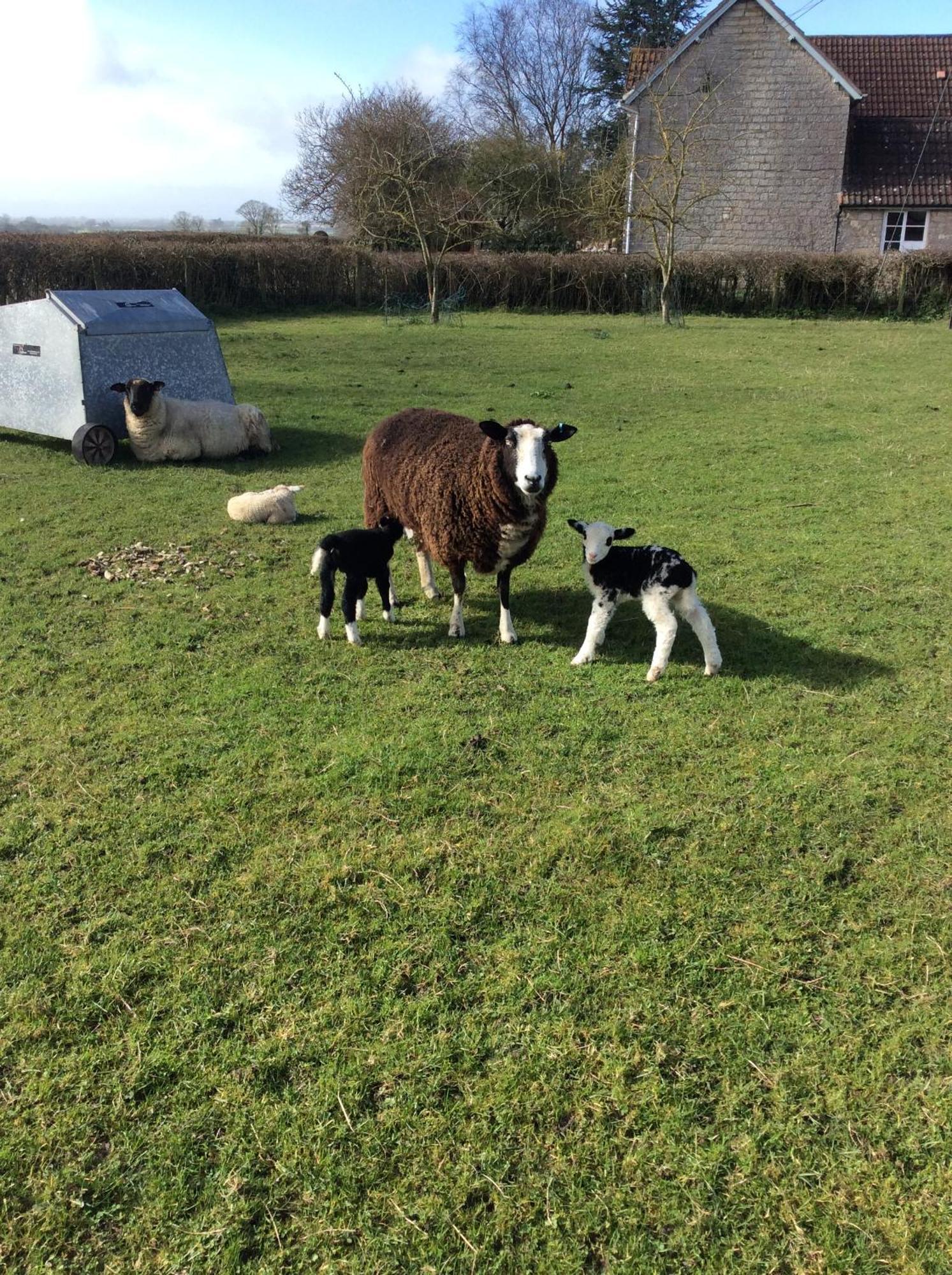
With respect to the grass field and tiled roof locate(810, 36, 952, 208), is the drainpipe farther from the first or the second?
the grass field

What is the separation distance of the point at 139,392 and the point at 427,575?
577cm

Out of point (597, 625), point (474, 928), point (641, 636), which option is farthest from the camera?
point (641, 636)

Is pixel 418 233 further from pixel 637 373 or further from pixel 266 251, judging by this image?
pixel 637 373

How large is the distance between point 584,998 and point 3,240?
101ft

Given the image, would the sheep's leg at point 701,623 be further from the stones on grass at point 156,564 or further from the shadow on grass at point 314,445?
the shadow on grass at point 314,445

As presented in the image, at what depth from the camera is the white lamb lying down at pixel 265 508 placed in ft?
28.7

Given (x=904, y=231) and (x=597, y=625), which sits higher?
(x=904, y=231)

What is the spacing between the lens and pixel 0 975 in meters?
3.34

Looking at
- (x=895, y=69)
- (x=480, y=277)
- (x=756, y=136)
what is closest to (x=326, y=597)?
(x=480, y=277)

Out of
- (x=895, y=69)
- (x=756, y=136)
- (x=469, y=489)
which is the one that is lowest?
(x=469, y=489)

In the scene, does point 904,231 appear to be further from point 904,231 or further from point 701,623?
point 701,623

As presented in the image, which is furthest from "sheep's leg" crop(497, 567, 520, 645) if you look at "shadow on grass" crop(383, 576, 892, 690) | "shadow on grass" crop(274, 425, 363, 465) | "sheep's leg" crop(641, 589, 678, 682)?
"shadow on grass" crop(274, 425, 363, 465)

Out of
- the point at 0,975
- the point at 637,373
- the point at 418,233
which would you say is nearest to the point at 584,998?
the point at 0,975

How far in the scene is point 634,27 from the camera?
52750 mm
